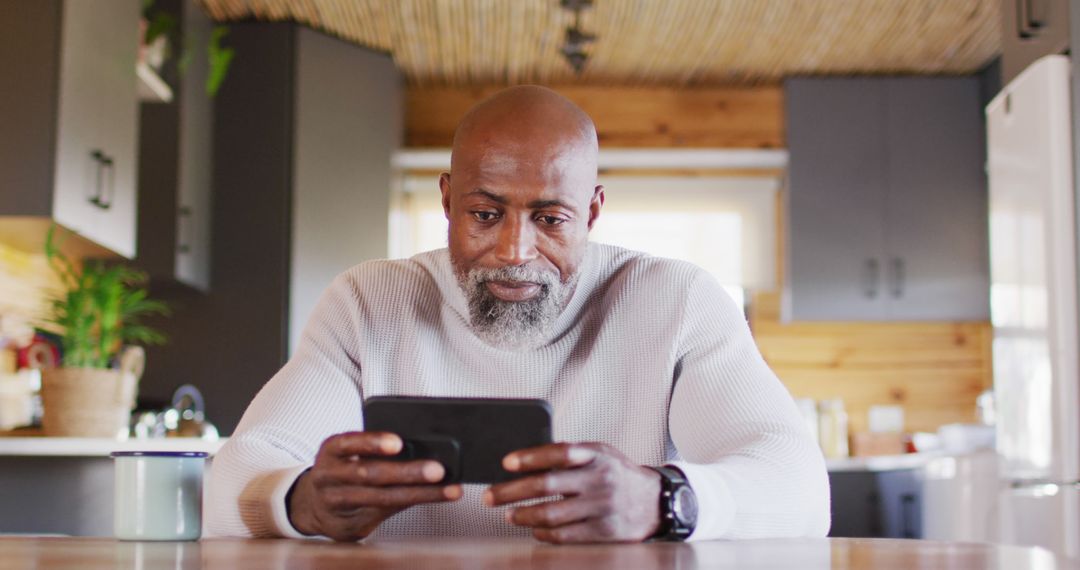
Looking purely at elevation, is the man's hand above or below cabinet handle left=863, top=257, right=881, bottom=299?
below

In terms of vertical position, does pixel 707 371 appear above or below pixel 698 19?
below

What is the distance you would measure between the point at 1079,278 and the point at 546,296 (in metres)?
1.69

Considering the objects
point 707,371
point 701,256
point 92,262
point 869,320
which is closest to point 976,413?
point 869,320

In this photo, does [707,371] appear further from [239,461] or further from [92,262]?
[92,262]

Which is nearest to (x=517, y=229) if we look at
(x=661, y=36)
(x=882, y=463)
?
(x=882, y=463)

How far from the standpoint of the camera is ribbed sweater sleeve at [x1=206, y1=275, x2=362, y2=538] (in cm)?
132

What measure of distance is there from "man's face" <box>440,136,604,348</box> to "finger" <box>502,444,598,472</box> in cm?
43

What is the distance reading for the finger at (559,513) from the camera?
112 cm

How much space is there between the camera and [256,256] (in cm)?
435

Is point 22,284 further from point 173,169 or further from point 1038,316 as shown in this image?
point 1038,316

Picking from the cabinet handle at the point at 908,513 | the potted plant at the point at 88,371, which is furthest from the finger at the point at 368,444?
the cabinet handle at the point at 908,513

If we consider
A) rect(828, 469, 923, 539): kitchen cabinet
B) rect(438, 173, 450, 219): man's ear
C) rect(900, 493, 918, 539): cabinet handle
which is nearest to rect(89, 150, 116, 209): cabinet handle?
rect(438, 173, 450, 219): man's ear

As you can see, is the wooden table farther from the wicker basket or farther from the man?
the wicker basket

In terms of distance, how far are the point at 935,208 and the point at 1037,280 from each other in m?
2.20
